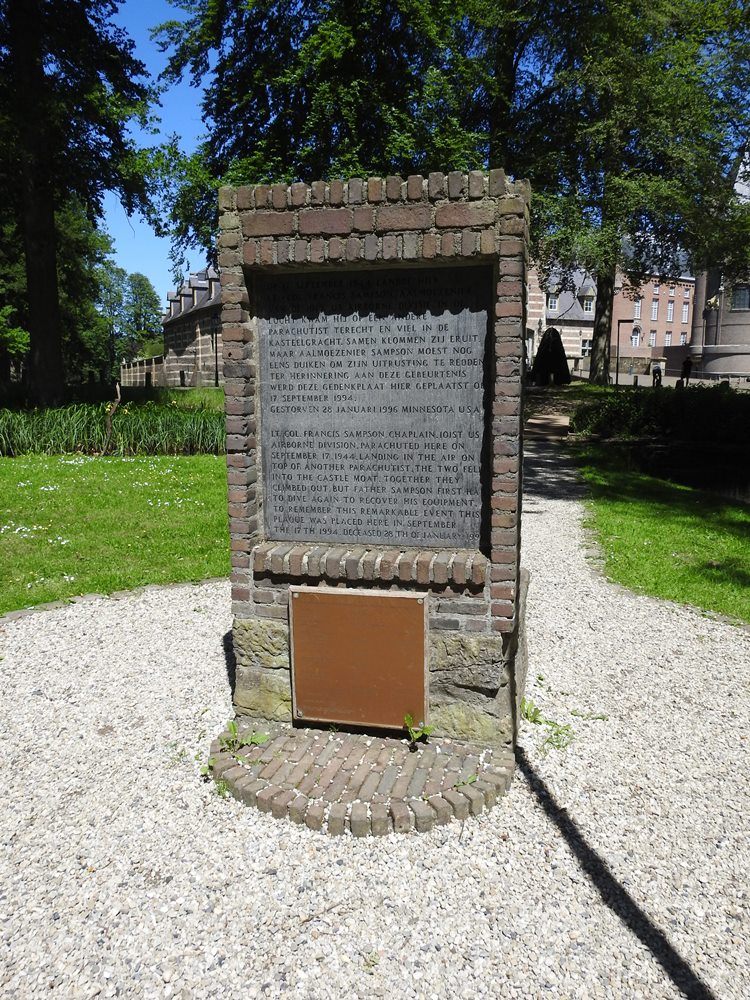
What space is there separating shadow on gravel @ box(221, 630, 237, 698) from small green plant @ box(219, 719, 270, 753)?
0.89 metres

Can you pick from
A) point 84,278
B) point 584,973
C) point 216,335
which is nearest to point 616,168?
point 584,973

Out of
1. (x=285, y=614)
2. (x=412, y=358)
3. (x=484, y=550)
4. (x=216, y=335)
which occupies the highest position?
(x=216, y=335)

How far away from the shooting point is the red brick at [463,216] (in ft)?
11.5

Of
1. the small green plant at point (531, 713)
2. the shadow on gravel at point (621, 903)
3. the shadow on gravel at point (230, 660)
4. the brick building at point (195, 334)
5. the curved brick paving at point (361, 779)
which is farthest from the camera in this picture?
the brick building at point (195, 334)

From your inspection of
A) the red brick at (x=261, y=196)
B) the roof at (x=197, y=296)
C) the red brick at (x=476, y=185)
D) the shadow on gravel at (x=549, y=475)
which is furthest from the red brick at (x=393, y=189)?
the roof at (x=197, y=296)

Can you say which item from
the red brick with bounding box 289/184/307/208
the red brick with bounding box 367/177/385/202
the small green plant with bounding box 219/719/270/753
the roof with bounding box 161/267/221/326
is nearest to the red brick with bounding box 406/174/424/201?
the red brick with bounding box 367/177/385/202

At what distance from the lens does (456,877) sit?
3.15 meters

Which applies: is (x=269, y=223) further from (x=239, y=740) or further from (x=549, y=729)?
(x=549, y=729)

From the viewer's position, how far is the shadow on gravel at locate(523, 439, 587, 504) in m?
13.2

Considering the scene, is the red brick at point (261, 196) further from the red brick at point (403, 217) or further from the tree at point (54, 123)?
the tree at point (54, 123)

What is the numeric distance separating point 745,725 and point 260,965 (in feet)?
11.2

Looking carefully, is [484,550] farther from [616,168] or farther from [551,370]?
[551,370]

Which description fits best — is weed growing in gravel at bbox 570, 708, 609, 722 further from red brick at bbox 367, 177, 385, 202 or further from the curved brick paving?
red brick at bbox 367, 177, 385, 202

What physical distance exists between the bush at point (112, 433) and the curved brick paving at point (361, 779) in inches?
491
